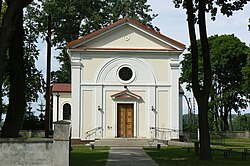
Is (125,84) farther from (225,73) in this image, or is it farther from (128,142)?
(225,73)

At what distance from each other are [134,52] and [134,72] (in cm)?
163

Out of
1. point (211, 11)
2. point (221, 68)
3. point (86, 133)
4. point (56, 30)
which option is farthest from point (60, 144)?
point (221, 68)

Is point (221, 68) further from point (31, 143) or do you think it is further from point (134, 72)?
point (31, 143)

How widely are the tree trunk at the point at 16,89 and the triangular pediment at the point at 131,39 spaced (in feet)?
65.3

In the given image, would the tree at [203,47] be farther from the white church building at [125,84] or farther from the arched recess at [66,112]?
the arched recess at [66,112]

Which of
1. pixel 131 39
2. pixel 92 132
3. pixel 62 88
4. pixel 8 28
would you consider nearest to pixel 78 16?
pixel 62 88

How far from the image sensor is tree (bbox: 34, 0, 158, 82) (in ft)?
181

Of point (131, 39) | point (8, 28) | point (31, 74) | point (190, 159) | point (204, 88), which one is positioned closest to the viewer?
point (8, 28)

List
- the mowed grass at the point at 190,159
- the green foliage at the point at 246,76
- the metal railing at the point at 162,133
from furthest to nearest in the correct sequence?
the green foliage at the point at 246,76 < the metal railing at the point at 162,133 < the mowed grass at the point at 190,159

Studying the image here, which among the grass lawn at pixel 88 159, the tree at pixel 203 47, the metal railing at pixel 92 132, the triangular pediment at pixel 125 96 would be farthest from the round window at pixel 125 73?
the tree at pixel 203 47

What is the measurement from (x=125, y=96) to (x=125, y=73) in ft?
6.31

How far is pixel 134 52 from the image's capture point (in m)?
39.9

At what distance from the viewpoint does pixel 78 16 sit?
57.3 m

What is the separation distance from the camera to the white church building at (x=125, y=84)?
3897 cm
